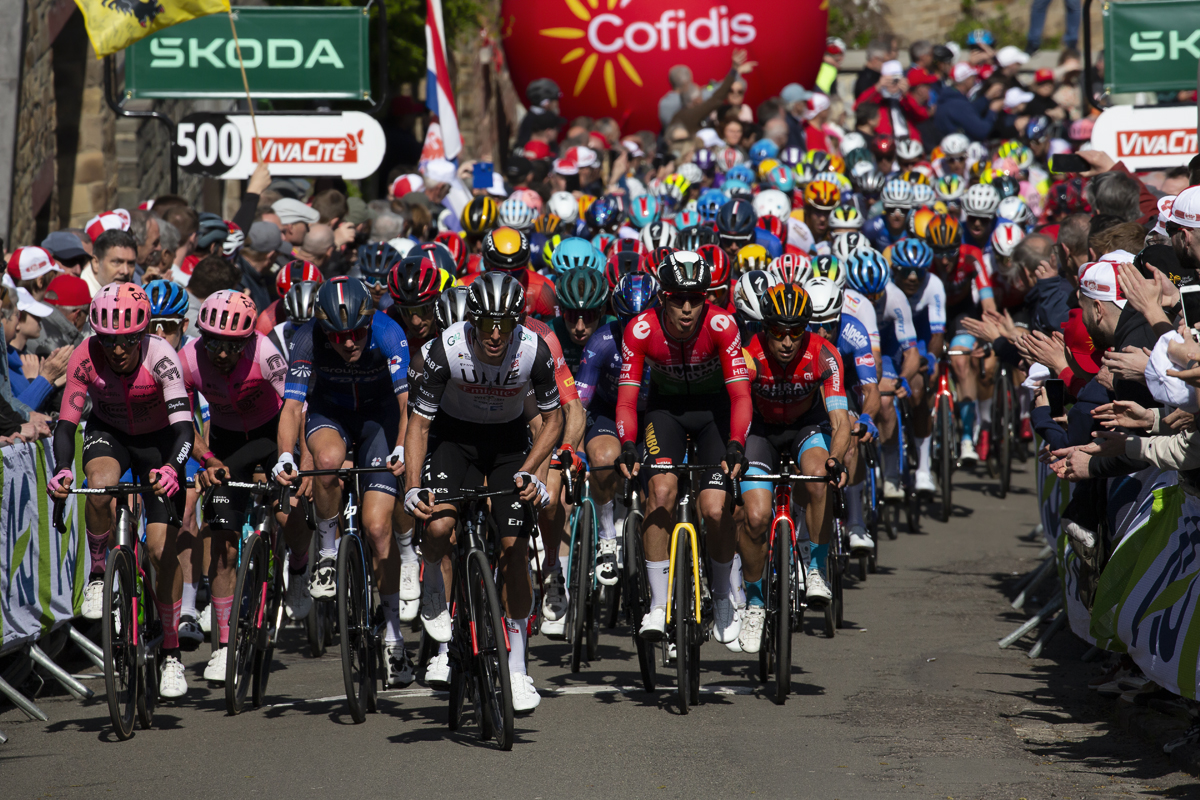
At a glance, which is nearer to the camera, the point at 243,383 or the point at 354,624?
the point at 354,624

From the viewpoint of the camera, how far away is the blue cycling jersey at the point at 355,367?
8.06 meters

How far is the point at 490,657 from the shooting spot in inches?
269

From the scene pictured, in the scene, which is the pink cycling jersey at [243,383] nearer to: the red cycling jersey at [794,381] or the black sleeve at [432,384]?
the black sleeve at [432,384]

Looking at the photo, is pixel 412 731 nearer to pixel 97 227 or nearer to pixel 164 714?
pixel 164 714

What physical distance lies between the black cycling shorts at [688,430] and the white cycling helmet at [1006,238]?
6626 mm

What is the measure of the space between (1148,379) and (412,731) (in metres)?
3.50

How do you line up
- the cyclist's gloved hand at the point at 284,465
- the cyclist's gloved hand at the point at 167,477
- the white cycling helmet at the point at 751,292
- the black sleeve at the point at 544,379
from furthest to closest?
the white cycling helmet at the point at 751,292
the cyclist's gloved hand at the point at 284,465
the cyclist's gloved hand at the point at 167,477
the black sleeve at the point at 544,379

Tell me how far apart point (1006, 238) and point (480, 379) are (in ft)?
26.8

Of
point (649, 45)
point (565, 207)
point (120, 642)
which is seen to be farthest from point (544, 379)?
point (649, 45)

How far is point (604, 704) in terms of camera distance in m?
7.73

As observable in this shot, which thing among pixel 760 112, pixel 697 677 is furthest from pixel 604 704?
pixel 760 112

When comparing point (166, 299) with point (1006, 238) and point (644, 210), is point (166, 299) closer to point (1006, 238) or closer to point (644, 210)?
point (644, 210)

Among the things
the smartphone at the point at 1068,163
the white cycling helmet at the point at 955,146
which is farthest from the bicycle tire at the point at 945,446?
the white cycling helmet at the point at 955,146

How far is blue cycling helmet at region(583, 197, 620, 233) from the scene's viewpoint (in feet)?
45.7
